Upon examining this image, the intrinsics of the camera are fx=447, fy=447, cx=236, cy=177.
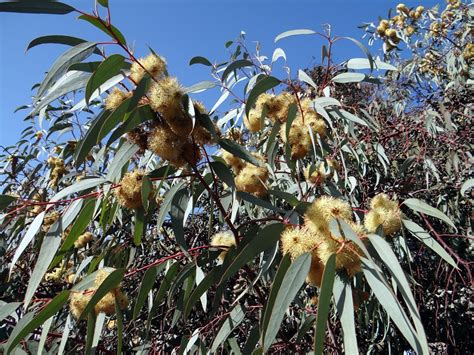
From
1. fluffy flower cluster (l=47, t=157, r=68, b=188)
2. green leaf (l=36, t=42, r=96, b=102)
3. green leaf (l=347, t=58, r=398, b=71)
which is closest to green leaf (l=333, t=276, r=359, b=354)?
A: green leaf (l=36, t=42, r=96, b=102)

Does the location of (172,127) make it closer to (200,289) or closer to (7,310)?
(200,289)

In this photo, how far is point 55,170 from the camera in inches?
97.0

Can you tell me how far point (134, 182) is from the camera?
3.52ft

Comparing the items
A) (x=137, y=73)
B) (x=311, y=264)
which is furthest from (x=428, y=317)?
(x=137, y=73)

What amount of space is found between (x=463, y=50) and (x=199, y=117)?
259 centimetres

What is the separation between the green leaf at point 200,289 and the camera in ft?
3.40

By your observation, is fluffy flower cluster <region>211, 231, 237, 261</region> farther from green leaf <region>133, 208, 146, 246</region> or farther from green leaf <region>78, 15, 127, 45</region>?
green leaf <region>78, 15, 127, 45</region>

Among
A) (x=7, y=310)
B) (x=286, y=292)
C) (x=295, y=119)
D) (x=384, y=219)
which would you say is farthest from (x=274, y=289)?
(x=7, y=310)

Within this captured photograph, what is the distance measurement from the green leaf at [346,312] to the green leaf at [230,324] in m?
0.53

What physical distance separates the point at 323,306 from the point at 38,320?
619mm

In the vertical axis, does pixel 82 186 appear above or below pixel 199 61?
below

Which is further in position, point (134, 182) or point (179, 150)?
point (134, 182)

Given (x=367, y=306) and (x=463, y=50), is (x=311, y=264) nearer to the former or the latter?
(x=367, y=306)

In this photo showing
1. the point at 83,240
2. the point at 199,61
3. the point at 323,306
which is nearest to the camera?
the point at 323,306
